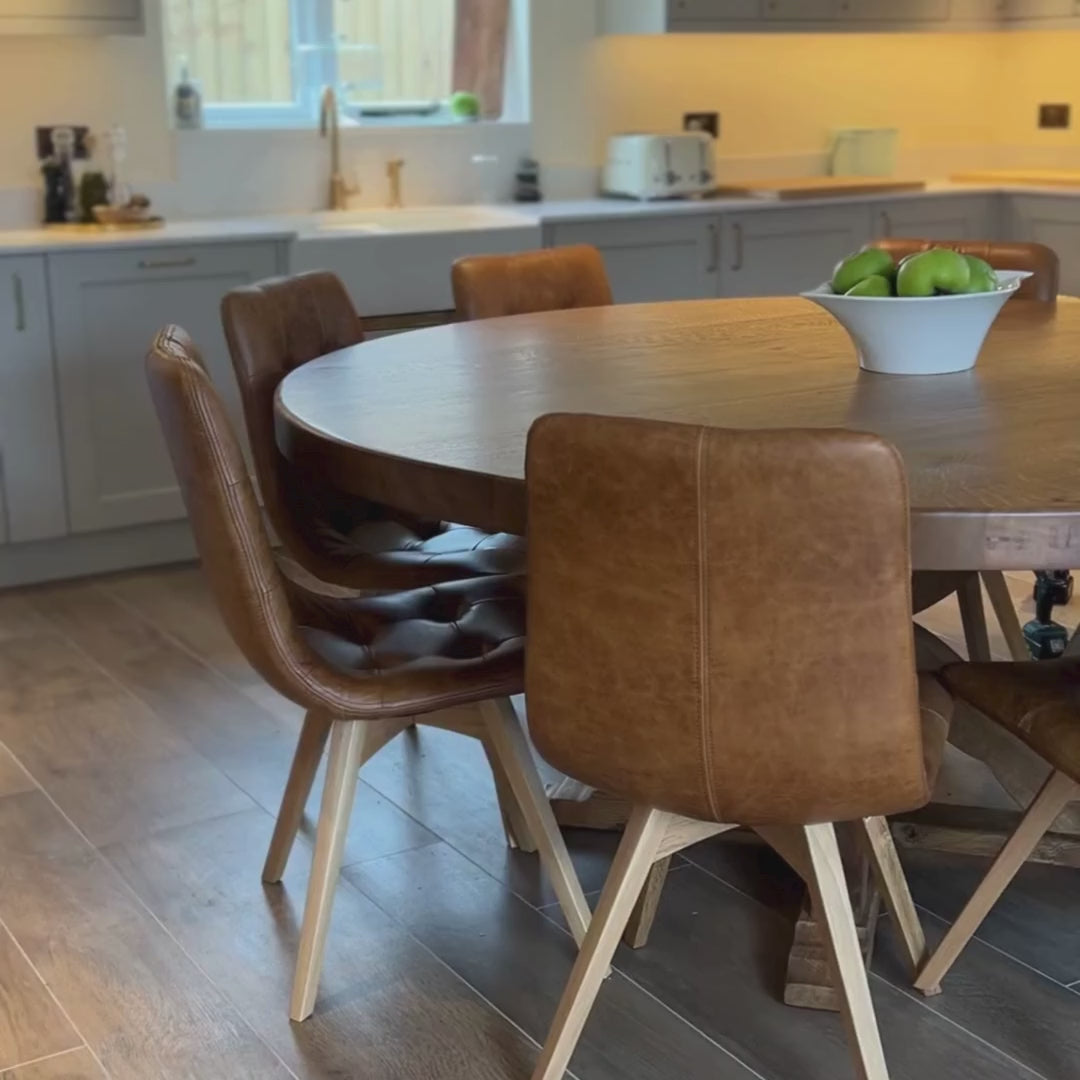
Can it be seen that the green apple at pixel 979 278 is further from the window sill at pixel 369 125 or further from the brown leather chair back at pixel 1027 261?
the window sill at pixel 369 125

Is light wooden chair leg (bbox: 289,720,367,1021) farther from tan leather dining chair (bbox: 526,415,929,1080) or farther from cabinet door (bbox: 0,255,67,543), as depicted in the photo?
cabinet door (bbox: 0,255,67,543)

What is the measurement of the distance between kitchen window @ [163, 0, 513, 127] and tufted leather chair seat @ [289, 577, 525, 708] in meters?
2.74

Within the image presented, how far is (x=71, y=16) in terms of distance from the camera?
12.5ft

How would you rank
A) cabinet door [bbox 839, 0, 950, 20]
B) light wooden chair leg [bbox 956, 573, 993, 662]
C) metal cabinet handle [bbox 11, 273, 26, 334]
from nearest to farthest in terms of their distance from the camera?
1. light wooden chair leg [bbox 956, 573, 993, 662]
2. metal cabinet handle [bbox 11, 273, 26, 334]
3. cabinet door [bbox 839, 0, 950, 20]

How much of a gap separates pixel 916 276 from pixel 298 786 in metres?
1.13

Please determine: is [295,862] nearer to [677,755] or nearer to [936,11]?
[677,755]

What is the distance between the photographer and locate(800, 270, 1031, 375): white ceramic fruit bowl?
205 centimetres

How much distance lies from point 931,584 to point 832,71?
3543mm

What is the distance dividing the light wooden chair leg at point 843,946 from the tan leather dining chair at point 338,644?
45cm

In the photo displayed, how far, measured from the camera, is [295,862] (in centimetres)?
241

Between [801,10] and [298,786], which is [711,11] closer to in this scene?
[801,10]

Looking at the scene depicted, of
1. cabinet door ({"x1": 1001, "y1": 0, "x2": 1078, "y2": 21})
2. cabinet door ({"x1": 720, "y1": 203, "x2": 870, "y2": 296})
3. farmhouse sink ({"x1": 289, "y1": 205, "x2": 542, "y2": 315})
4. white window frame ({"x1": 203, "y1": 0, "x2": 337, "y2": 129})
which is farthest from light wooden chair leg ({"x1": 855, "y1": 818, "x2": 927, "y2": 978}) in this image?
cabinet door ({"x1": 1001, "y1": 0, "x2": 1078, "y2": 21})

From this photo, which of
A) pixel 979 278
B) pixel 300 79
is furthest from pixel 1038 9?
pixel 979 278

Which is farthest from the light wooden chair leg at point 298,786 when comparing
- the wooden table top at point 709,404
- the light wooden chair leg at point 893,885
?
the light wooden chair leg at point 893,885
